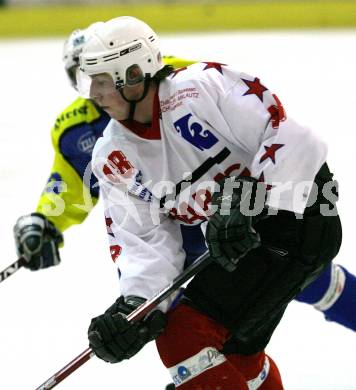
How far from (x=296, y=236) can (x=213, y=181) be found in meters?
0.26

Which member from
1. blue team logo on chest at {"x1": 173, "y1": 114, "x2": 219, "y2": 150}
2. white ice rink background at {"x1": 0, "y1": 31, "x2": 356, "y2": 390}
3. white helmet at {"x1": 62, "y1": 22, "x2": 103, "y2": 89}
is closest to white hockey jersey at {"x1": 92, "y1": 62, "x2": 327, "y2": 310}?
blue team logo on chest at {"x1": 173, "y1": 114, "x2": 219, "y2": 150}

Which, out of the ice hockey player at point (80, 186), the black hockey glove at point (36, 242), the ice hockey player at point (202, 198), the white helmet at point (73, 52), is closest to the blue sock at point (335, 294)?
the ice hockey player at point (80, 186)

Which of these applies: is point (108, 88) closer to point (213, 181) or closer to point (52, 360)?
point (213, 181)

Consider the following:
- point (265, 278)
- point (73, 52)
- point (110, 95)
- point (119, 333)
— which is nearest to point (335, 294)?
point (265, 278)

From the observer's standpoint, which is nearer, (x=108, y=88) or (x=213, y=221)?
(x=213, y=221)

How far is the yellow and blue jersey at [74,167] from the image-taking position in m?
2.98

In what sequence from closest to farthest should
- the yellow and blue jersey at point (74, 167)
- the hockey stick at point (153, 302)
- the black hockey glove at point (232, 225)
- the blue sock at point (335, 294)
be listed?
the black hockey glove at point (232, 225)
the hockey stick at point (153, 302)
the blue sock at point (335, 294)
the yellow and blue jersey at point (74, 167)

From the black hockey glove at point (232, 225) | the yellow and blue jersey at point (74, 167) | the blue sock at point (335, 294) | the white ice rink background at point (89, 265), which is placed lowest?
the white ice rink background at point (89, 265)

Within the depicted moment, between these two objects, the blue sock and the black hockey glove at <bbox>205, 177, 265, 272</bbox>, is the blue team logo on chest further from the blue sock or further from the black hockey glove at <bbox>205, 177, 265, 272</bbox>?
the blue sock

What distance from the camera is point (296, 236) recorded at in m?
2.17

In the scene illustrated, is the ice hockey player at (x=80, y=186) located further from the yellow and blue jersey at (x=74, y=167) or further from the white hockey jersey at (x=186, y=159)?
the white hockey jersey at (x=186, y=159)

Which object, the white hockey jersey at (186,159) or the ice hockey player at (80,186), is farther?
the ice hockey player at (80,186)

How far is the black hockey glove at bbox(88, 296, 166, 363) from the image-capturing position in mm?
2029

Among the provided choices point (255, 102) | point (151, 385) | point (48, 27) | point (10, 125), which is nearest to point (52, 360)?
point (151, 385)
